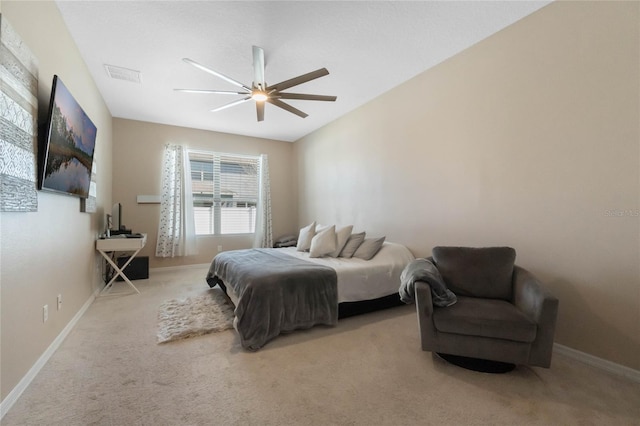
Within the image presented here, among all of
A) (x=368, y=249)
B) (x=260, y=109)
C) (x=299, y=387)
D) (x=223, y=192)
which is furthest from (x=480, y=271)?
(x=223, y=192)

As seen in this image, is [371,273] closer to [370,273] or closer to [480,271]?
[370,273]

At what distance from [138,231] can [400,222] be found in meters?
4.54

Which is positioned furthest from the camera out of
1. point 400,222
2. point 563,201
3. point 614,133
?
point 400,222

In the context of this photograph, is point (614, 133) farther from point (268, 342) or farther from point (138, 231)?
point (138, 231)

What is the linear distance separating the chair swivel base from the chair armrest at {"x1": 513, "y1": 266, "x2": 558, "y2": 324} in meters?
0.40

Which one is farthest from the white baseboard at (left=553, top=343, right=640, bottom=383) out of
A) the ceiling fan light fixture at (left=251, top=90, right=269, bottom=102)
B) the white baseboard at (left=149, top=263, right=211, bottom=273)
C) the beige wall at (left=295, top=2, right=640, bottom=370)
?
the white baseboard at (left=149, top=263, right=211, bottom=273)

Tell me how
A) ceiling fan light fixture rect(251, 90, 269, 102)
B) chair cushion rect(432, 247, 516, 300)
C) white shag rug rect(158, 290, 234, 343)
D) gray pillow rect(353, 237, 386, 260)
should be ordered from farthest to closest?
1. gray pillow rect(353, 237, 386, 260)
2. ceiling fan light fixture rect(251, 90, 269, 102)
3. white shag rug rect(158, 290, 234, 343)
4. chair cushion rect(432, 247, 516, 300)

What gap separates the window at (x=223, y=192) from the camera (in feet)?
17.6

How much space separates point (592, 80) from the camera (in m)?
1.95

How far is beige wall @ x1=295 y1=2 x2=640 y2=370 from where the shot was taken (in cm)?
182

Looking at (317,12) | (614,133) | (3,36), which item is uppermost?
(317,12)

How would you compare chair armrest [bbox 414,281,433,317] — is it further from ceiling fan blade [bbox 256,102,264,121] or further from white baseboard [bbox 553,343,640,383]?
ceiling fan blade [bbox 256,102,264,121]

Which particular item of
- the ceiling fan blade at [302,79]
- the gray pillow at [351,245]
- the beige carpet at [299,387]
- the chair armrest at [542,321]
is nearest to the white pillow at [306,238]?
the gray pillow at [351,245]

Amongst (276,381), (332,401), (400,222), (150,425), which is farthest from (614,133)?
(150,425)
